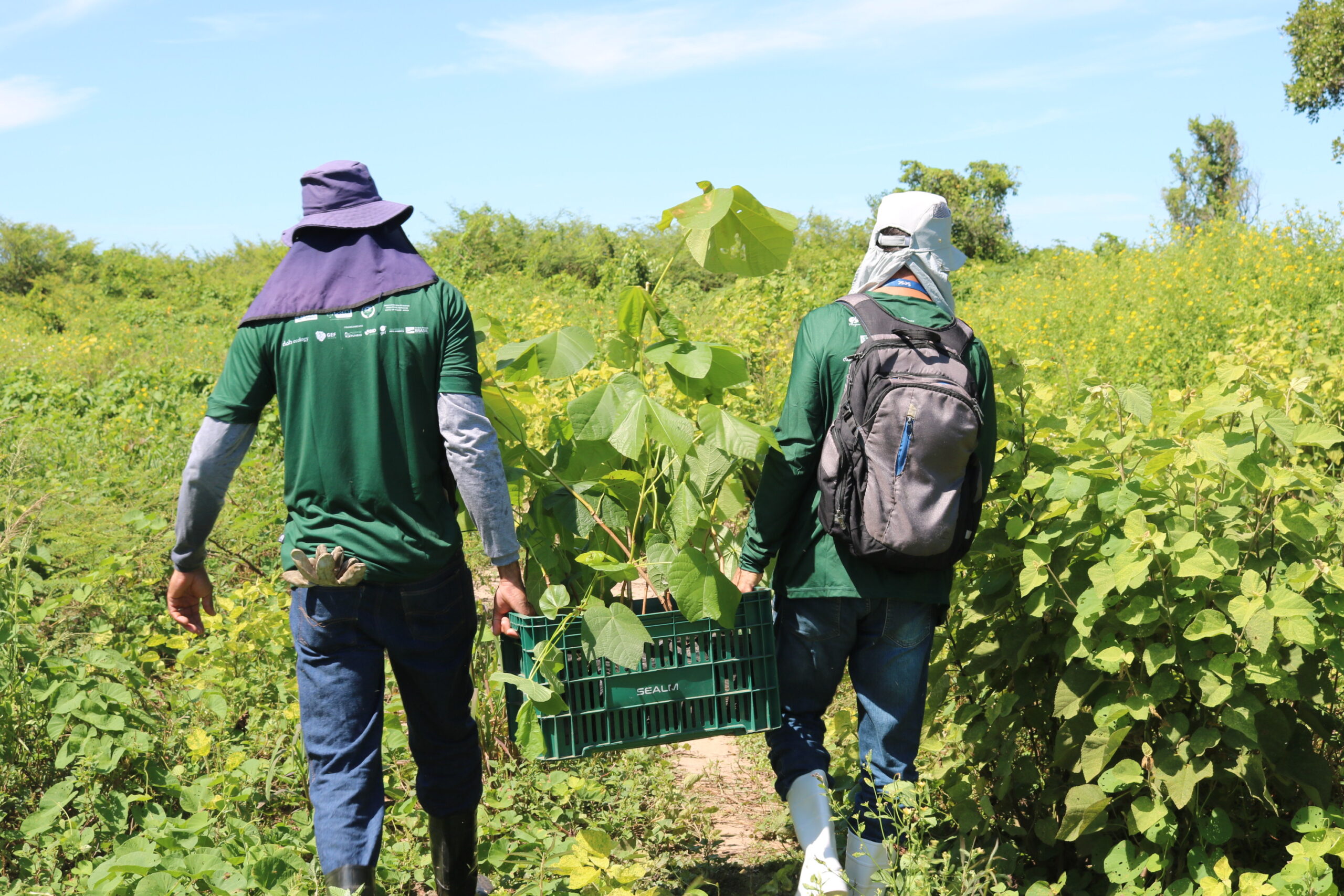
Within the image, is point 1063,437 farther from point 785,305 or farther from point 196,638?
point 785,305

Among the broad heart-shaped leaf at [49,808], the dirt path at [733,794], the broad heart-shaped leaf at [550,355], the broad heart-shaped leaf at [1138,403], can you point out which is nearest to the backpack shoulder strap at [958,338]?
the broad heart-shaped leaf at [1138,403]

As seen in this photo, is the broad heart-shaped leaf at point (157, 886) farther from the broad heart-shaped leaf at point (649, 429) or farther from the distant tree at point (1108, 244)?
the distant tree at point (1108, 244)

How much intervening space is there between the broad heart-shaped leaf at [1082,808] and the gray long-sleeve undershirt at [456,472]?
133 centimetres

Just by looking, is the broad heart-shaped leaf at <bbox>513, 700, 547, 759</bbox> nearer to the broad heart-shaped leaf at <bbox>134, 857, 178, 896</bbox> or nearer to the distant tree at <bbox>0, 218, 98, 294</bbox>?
the broad heart-shaped leaf at <bbox>134, 857, 178, 896</bbox>

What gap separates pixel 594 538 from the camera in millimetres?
2281

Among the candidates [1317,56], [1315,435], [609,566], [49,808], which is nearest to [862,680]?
[609,566]

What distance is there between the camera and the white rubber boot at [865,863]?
214 centimetres

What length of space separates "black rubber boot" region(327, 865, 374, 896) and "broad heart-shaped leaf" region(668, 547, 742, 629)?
86 centimetres

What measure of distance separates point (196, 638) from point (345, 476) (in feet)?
6.80

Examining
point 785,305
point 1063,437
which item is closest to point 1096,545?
point 1063,437

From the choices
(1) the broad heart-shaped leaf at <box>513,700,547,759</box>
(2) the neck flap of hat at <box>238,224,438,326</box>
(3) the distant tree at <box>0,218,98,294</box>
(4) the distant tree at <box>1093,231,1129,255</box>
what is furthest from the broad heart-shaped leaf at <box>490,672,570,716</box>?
(3) the distant tree at <box>0,218,98,294</box>

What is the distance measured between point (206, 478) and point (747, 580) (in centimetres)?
117

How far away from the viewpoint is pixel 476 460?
2020mm

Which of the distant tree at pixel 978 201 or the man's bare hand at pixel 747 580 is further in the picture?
the distant tree at pixel 978 201
